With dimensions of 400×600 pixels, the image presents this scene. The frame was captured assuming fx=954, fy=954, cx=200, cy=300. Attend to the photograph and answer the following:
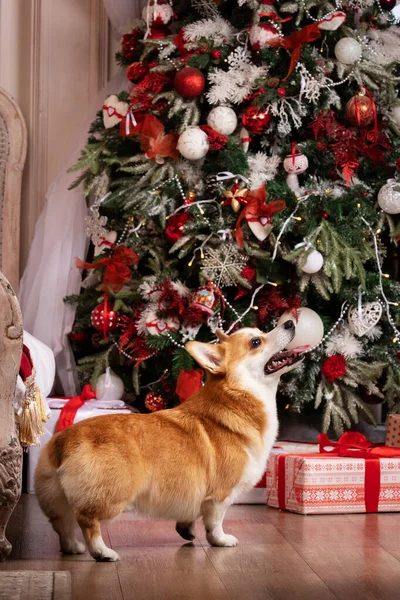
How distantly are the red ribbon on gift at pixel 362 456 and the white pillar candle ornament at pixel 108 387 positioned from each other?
97 centimetres

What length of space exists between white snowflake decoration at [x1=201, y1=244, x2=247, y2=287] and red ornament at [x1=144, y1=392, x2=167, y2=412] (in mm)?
560

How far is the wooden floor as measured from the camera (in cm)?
216

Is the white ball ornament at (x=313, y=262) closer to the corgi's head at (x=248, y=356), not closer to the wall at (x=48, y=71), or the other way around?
the corgi's head at (x=248, y=356)

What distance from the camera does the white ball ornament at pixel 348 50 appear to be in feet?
13.0

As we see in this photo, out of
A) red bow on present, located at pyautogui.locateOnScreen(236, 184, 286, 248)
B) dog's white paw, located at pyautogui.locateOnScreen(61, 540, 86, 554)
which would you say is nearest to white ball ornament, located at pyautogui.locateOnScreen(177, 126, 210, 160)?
red bow on present, located at pyautogui.locateOnScreen(236, 184, 286, 248)

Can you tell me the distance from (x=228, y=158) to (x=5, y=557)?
6.49ft

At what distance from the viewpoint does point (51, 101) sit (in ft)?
15.9

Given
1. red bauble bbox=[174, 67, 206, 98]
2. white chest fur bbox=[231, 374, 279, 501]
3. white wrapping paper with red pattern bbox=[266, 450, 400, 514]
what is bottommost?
white wrapping paper with red pattern bbox=[266, 450, 400, 514]

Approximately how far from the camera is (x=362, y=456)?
339 centimetres

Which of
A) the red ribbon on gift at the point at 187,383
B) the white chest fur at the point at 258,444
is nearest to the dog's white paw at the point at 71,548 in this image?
the white chest fur at the point at 258,444

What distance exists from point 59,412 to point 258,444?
53.2 inches

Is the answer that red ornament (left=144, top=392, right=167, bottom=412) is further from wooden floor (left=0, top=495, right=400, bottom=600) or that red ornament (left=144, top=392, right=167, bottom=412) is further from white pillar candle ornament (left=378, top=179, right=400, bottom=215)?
white pillar candle ornament (left=378, top=179, right=400, bottom=215)

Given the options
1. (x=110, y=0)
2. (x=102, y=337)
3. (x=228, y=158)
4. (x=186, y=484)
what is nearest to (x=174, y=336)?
(x=102, y=337)

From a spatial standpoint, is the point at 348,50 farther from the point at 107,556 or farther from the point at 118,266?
the point at 107,556
